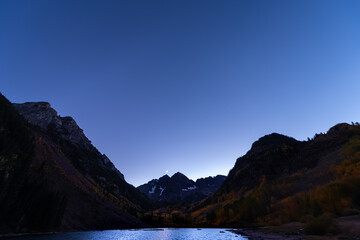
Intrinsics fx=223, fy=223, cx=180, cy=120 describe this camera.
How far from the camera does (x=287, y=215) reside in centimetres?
10806

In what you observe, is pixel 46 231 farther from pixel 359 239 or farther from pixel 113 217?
pixel 359 239

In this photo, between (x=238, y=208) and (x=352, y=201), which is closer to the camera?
(x=352, y=201)

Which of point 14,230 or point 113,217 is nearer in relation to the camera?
point 14,230

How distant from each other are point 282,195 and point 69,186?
153642 millimetres

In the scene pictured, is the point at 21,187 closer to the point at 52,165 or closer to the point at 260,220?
the point at 52,165

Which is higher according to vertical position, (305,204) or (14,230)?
(305,204)

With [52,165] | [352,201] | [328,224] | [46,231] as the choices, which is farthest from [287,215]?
[52,165]

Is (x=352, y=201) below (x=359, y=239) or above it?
above

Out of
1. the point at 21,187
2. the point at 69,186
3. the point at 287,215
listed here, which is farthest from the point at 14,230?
the point at 287,215

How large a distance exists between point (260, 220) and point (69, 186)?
448 ft

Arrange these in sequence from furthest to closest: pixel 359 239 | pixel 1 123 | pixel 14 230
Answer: pixel 1 123 < pixel 14 230 < pixel 359 239

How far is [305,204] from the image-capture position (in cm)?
10006

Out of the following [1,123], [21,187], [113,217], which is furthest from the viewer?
[113,217]

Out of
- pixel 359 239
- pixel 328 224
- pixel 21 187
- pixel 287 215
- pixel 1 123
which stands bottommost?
pixel 359 239
